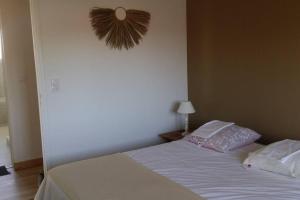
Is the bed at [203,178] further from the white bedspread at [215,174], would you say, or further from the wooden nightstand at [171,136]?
the wooden nightstand at [171,136]

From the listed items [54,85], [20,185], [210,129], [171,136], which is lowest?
[20,185]

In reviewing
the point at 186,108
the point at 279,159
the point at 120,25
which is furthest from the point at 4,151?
the point at 279,159

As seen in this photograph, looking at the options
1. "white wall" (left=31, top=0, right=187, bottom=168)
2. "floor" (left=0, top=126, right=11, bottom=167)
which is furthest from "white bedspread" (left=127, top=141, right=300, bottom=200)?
"floor" (left=0, top=126, right=11, bottom=167)

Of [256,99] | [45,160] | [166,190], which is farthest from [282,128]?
[45,160]

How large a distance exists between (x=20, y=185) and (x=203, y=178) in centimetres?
229

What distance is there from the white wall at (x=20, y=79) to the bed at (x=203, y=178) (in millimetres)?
1992

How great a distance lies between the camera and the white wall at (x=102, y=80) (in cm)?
299

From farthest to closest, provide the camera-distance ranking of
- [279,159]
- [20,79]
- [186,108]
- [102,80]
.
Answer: [20,79]
[186,108]
[102,80]
[279,159]

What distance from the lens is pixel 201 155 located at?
260cm

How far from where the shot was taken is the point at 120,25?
3271 mm

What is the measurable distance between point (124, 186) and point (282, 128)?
1.59 m

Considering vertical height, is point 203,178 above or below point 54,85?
below

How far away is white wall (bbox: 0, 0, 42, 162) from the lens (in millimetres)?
3857

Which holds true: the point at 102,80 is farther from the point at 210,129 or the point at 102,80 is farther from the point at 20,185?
the point at 20,185
